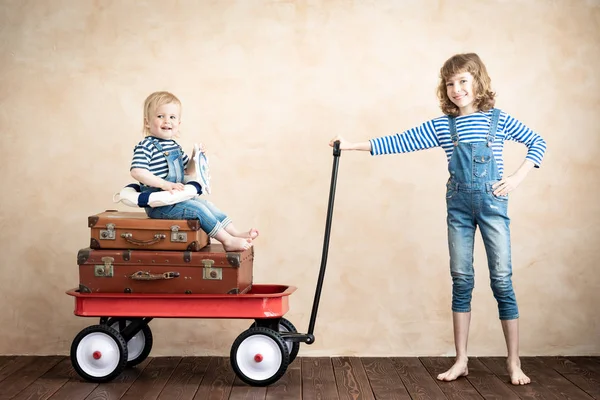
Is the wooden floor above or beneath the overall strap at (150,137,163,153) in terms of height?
beneath

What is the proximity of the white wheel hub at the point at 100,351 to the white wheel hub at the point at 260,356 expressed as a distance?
50 cm

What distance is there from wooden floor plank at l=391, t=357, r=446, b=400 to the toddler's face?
1.42 meters

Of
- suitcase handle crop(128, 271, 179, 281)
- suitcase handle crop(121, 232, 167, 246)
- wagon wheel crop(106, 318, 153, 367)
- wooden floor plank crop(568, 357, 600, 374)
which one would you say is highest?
suitcase handle crop(121, 232, 167, 246)

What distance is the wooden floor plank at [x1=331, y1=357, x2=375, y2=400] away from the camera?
2.91m

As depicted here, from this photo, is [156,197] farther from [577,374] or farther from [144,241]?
[577,374]

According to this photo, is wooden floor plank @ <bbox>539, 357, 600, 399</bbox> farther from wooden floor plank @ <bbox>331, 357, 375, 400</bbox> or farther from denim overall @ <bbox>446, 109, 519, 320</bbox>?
wooden floor plank @ <bbox>331, 357, 375, 400</bbox>

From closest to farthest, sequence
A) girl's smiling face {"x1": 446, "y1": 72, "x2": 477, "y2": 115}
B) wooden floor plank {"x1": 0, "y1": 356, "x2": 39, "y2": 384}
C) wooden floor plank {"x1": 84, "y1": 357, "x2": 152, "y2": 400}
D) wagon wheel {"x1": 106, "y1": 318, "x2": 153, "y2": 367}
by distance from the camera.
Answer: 1. wooden floor plank {"x1": 84, "y1": 357, "x2": 152, "y2": 400}
2. girl's smiling face {"x1": 446, "y1": 72, "x2": 477, "y2": 115}
3. wooden floor plank {"x1": 0, "y1": 356, "x2": 39, "y2": 384}
4. wagon wheel {"x1": 106, "y1": 318, "x2": 153, "y2": 367}

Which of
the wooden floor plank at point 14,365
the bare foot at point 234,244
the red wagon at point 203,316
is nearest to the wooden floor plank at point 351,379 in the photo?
the red wagon at point 203,316

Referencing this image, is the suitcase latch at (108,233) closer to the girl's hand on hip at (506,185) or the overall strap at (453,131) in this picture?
the overall strap at (453,131)

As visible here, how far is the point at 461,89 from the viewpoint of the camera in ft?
10.1

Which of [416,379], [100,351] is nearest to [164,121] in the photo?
[100,351]

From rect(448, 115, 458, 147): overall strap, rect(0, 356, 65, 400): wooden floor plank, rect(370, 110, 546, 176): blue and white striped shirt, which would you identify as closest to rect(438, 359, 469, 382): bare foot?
rect(370, 110, 546, 176): blue and white striped shirt

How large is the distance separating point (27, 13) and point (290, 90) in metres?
1.30

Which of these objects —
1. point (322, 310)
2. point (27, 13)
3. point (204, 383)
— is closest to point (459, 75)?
point (322, 310)
